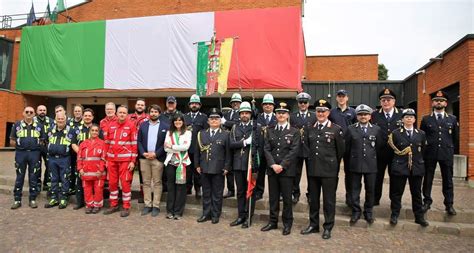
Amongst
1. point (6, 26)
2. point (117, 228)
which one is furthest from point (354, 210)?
point (6, 26)

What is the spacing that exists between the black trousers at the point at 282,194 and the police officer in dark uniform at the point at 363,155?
1.09 metres

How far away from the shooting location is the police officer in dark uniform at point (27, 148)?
672 centimetres

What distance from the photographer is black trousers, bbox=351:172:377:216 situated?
18.3ft

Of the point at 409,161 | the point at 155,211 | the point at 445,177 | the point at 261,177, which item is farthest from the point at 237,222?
the point at 445,177

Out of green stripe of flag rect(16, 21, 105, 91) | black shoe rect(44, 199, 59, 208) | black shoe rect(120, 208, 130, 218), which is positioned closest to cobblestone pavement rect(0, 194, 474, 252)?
black shoe rect(120, 208, 130, 218)

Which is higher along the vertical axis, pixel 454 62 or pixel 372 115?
pixel 454 62

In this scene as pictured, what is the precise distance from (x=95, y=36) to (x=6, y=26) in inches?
370

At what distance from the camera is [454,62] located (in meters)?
9.82

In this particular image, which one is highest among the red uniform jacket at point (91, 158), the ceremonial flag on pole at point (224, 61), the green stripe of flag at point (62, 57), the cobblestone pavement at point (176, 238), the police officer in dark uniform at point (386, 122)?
the green stripe of flag at point (62, 57)

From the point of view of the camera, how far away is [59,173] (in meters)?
6.82

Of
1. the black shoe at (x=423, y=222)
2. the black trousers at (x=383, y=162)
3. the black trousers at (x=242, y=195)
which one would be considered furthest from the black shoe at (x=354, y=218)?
the black trousers at (x=242, y=195)

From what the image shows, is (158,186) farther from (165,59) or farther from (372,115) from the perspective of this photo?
(165,59)

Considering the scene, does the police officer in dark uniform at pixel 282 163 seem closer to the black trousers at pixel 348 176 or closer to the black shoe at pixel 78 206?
the black trousers at pixel 348 176

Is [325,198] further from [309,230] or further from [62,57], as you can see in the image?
[62,57]
